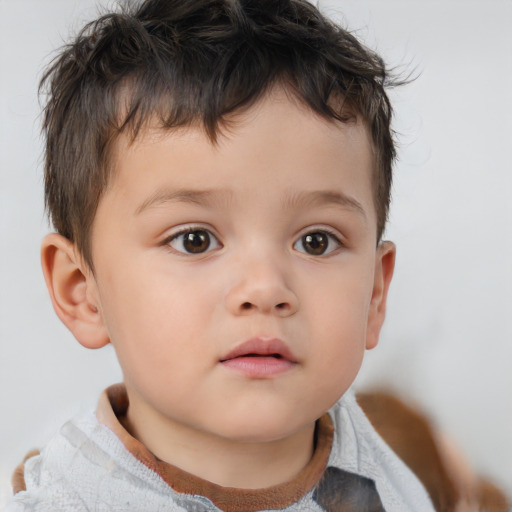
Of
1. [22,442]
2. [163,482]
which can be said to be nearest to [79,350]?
[22,442]

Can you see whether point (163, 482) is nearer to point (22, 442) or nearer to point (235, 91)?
point (22, 442)

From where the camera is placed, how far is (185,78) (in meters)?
0.74

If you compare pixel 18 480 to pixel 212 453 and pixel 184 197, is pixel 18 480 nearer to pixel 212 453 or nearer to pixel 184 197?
pixel 212 453

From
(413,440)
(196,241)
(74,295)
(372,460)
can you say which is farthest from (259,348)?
(413,440)

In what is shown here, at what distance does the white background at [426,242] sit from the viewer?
3.29ft

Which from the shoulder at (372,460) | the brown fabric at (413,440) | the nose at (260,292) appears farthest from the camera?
the brown fabric at (413,440)

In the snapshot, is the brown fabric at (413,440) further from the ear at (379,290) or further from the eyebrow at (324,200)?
→ the eyebrow at (324,200)

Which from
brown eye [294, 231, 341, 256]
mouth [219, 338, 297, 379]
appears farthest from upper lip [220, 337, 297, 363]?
brown eye [294, 231, 341, 256]

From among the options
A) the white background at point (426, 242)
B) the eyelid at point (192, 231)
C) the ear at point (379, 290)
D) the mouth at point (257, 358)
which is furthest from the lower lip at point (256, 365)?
the white background at point (426, 242)

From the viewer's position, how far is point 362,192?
802mm

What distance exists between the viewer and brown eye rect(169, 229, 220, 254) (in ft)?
2.42

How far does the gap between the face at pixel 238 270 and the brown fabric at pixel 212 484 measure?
0.07 meters

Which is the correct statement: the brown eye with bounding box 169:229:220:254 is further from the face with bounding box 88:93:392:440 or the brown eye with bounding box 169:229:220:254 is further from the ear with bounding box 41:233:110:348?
the ear with bounding box 41:233:110:348

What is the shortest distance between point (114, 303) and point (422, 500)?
480 mm
